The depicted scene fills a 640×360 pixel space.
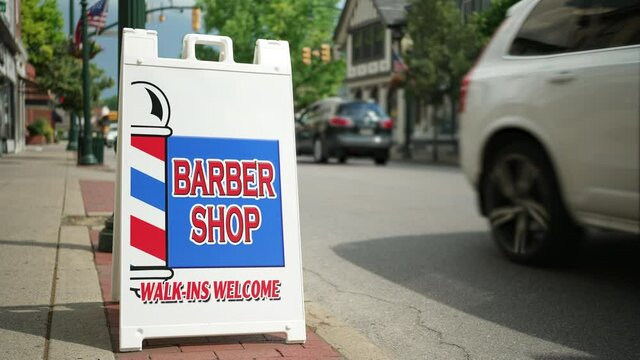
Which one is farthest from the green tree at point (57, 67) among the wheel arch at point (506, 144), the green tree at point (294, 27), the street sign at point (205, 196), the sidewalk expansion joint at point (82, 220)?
the street sign at point (205, 196)

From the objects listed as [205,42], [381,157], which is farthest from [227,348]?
[381,157]

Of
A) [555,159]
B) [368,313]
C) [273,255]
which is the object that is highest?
[555,159]

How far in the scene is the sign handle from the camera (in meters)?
4.03

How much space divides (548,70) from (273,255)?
2551 mm

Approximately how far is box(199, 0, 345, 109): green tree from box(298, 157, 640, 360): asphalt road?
21.9m

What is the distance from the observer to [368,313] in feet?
15.8

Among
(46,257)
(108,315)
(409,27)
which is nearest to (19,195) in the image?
(46,257)

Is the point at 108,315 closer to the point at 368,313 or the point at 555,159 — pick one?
the point at 368,313

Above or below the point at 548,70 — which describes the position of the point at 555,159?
below

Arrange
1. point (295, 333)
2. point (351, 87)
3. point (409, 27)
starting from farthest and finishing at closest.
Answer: point (351, 87) < point (409, 27) < point (295, 333)

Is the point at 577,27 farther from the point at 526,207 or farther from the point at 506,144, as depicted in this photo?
the point at 526,207

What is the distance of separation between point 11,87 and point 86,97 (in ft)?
44.3

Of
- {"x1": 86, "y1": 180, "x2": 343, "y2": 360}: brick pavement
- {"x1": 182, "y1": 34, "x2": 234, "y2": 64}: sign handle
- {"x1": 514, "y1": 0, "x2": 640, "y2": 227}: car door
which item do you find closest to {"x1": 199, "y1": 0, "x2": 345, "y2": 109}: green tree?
{"x1": 514, "y1": 0, "x2": 640, "y2": 227}: car door

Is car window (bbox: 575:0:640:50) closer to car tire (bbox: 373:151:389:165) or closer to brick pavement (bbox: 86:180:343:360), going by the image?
brick pavement (bbox: 86:180:343:360)
